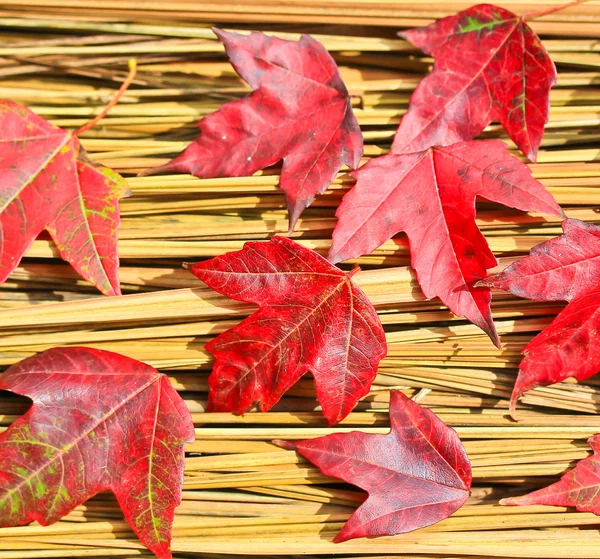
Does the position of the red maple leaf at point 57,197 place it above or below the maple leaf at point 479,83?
below

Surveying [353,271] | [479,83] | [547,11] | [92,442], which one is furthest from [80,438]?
[547,11]

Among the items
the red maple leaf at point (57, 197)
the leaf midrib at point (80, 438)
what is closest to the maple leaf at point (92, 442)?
the leaf midrib at point (80, 438)

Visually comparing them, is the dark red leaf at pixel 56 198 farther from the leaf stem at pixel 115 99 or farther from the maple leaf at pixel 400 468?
the maple leaf at pixel 400 468

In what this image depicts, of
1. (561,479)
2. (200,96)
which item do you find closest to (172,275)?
(200,96)

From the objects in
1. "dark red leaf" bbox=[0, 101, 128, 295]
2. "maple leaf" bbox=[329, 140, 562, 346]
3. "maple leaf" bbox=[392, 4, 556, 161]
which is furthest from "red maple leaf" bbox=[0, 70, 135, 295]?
"maple leaf" bbox=[392, 4, 556, 161]

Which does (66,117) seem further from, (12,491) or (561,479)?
(561,479)

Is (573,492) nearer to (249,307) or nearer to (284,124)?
(249,307)

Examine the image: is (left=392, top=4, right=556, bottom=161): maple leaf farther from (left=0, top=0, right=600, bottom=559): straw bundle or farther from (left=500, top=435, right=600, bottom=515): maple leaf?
(left=500, top=435, right=600, bottom=515): maple leaf
